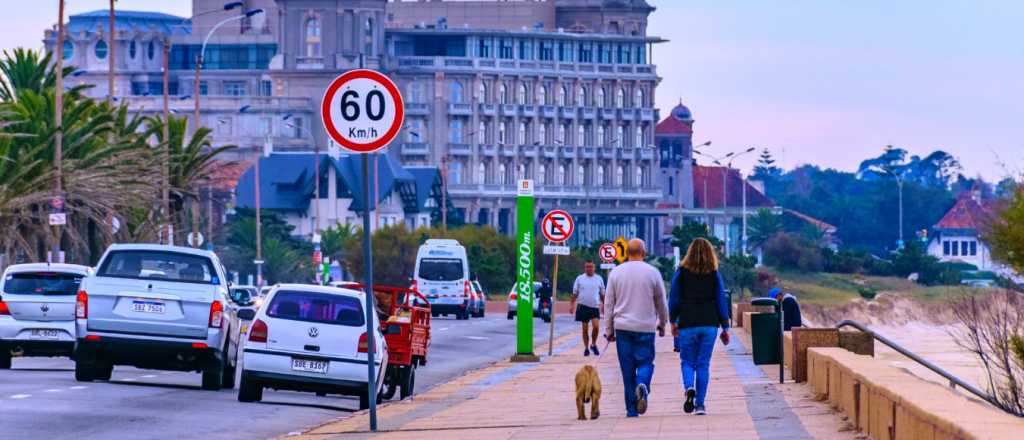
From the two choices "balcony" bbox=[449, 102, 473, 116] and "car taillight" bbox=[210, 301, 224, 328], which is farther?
"balcony" bbox=[449, 102, 473, 116]

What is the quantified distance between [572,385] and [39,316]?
8.23 metres

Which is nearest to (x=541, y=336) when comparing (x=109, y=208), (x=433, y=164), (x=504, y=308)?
(x=109, y=208)

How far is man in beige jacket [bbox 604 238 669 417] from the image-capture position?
21078 millimetres

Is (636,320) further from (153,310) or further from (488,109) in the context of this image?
(488,109)

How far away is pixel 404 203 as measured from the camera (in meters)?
175

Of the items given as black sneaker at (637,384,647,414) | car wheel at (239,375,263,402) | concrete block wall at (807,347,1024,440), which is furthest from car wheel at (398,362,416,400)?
black sneaker at (637,384,647,414)

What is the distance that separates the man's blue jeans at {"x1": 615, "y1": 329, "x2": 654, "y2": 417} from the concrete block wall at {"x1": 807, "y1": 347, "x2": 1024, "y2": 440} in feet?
5.41

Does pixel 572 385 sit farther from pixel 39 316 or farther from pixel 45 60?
pixel 45 60

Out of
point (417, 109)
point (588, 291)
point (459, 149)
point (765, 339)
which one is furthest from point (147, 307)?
point (459, 149)

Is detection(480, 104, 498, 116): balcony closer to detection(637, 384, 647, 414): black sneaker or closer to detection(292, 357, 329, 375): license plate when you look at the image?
detection(292, 357, 329, 375): license plate

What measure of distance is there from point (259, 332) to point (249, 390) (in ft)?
3.58

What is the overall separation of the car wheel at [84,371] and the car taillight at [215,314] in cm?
175

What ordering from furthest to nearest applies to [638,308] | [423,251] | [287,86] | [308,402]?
[287,86], [423,251], [308,402], [638,308]

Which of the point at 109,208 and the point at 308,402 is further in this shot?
the point at 109,208
